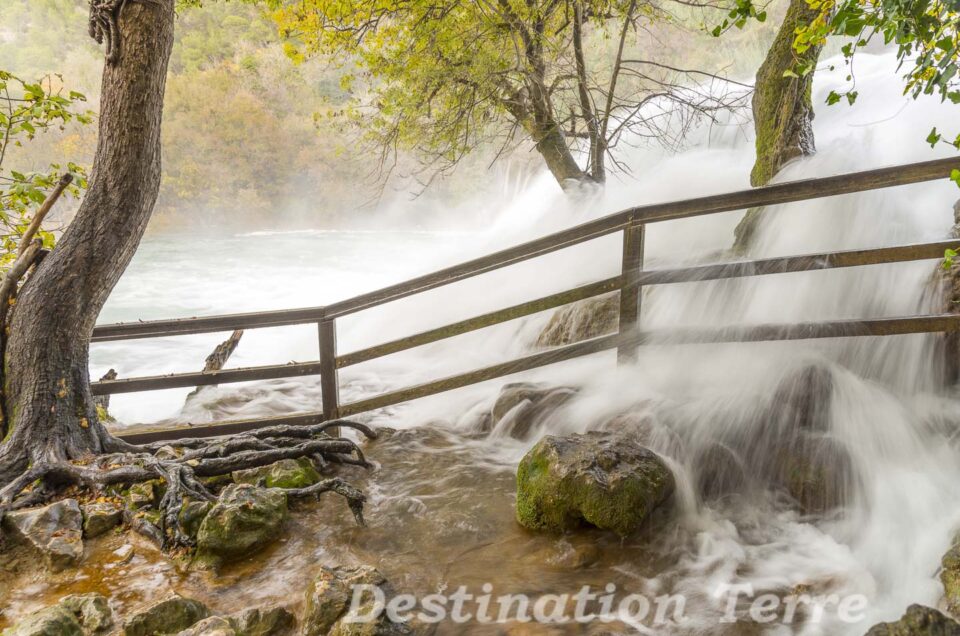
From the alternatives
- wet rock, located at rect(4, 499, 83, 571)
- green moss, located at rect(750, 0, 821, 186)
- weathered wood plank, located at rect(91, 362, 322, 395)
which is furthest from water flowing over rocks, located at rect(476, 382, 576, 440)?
green moss, located at rect(750, 0, 821, 186)

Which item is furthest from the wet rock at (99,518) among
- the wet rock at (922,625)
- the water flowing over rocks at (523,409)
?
the wet rock at (922,625)

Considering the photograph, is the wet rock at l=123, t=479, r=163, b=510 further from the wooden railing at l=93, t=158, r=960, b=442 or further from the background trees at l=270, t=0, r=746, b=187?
the background trees at l=270, t=0, r=746, b=187

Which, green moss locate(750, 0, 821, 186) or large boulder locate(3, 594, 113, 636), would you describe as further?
green moss locate(750, 0, 821, 186)

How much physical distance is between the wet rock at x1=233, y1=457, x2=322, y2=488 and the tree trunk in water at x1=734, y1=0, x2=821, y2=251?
13.8 feet

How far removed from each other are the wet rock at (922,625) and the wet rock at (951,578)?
354mm

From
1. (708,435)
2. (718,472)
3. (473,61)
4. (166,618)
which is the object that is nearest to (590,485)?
(718,472)

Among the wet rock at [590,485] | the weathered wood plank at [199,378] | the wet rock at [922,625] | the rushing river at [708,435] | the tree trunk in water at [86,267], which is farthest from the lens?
the weathered wood plank at [199,378]

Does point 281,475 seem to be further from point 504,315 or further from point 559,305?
point 559,305

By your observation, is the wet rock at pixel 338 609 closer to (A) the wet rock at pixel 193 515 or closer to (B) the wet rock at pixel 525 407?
(A) the wet rock at pixel 193 515

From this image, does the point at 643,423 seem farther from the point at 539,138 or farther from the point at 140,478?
the point at 539,138

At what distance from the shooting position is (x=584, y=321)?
18.2 ft

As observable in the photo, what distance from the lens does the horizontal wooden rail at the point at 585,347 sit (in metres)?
3.35

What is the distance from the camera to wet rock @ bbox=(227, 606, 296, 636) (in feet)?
6.92

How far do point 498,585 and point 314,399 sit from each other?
4257 millimetres
